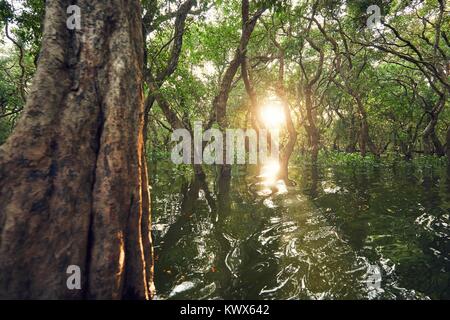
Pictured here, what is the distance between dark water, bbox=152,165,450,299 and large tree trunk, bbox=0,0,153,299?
132 cm

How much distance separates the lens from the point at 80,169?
3.37m

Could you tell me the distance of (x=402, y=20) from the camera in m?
17.0

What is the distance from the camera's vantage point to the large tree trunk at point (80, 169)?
10.00ft

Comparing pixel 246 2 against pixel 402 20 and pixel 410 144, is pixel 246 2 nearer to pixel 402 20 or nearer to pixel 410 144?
pixel 402 20

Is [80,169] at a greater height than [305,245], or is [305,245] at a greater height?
[80,169]

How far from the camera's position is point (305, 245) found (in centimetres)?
604

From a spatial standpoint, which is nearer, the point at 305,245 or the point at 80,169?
the point at 80,169

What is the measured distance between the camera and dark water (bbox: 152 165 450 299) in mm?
4336

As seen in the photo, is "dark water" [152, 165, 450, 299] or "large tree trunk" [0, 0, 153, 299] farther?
"dark water" [152, 165, 450, 299]

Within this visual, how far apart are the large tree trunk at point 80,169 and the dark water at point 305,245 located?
1.32 metres

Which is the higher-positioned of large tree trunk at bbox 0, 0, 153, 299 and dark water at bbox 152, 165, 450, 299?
large tree trunk at bbox 0, 0, 153, 299

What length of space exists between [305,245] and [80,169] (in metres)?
4.46

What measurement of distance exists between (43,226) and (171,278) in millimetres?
2187

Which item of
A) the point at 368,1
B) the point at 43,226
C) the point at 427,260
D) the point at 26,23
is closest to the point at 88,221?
the point at 43,226
